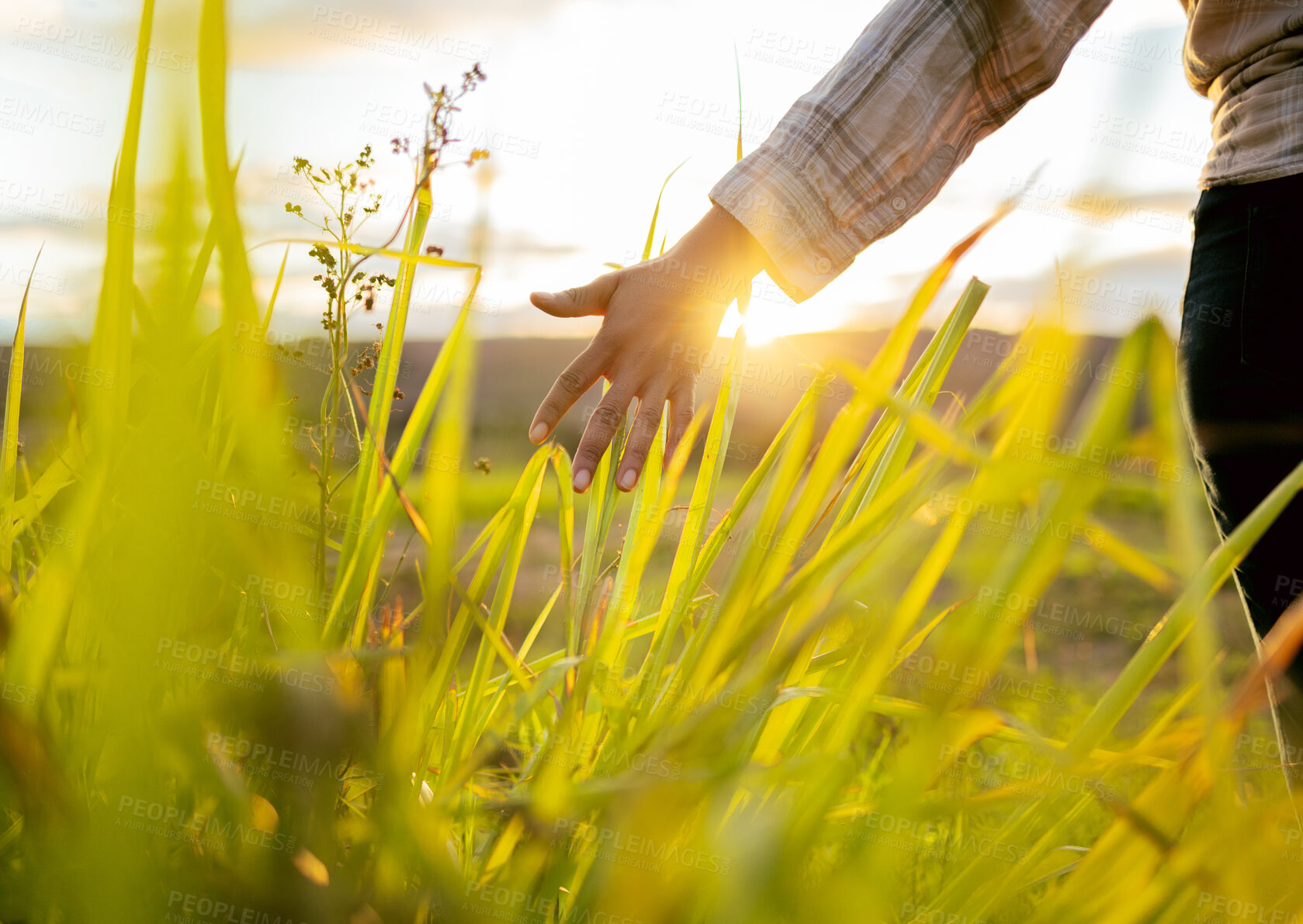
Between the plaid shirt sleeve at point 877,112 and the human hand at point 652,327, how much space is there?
0.06 m

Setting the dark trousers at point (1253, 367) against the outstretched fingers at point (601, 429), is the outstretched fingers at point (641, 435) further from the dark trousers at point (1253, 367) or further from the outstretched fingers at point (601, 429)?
the dark trousers at point (1253, 367)

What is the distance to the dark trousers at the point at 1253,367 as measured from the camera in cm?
88

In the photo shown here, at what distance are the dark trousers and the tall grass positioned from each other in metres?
0.44

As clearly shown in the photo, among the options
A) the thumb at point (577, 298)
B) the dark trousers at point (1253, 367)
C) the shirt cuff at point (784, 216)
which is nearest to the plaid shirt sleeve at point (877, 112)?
the shirt cuff at point (784, 216)

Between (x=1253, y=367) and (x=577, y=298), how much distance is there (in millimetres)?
817

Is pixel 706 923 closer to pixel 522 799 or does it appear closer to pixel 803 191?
pixel 522 799

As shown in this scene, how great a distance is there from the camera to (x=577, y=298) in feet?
3.10

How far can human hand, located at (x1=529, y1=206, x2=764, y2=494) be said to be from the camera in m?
0.92

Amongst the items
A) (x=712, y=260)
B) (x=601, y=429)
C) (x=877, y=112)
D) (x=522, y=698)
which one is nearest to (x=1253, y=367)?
(x=877, y=112)

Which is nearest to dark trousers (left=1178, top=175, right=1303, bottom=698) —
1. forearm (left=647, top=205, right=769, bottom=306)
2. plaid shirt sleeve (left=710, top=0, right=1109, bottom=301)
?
plaid shirt sleeve (left=710, top=0, right=1109, bottom=301)

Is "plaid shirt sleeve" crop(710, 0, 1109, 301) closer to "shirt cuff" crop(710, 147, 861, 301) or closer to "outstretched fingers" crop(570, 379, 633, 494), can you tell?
"shirt cuff" crop(710, 147, 861, 301)

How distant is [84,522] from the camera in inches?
16.0

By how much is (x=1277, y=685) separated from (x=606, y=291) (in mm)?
990

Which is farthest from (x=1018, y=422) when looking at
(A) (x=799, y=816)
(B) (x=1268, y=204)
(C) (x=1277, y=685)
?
(C) (x=1277, y=685)
